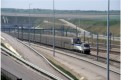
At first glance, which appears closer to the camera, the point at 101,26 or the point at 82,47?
the point at 82,47

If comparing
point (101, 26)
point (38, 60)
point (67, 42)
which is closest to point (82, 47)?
point (67, 42)

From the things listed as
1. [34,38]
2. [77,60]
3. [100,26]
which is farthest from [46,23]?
[77,60]

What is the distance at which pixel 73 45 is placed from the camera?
208 ft

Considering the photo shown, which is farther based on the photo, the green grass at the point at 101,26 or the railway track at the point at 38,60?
the green grass at the point at 101,26

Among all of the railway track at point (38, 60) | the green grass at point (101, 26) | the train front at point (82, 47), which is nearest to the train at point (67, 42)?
the train front at point (82, 47)

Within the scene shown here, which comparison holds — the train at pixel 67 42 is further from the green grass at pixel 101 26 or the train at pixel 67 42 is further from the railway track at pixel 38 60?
the green grass at pixel 101 26

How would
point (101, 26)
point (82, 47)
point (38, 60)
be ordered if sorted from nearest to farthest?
point (38, 60) < point (82, 47) < point (101, 26)

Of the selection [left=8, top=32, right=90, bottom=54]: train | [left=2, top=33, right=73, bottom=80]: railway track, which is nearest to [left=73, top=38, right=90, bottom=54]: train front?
[left=8, top=32, right=90, bottom=54]: train

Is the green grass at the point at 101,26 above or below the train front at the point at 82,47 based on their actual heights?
above

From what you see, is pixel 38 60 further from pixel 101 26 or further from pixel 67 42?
pixel 101 26

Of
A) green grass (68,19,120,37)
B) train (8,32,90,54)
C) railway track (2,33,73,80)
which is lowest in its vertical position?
railway track (2,33,73,80)

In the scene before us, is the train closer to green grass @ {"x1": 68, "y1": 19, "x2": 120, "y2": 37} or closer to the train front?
the train front

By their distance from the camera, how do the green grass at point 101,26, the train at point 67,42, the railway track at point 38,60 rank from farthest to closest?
1. the green grass at point 101,26
2. the train at point 67,42
3. the railway track at point 38,60

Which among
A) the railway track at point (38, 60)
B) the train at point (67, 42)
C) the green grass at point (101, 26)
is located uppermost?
the green grass at point (101, 26)
